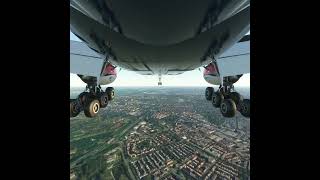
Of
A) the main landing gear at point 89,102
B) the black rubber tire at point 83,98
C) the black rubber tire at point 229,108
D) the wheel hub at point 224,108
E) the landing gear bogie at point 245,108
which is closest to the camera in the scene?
the black rubber tire at point 229,108

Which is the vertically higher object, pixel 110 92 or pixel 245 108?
pixel 110 92

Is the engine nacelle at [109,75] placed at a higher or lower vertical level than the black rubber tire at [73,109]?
higher

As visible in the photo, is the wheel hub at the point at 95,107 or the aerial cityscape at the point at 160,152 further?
the aerial cityscape at the point at 160,152

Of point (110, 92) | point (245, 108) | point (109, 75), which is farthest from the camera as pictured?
point (110, 92)

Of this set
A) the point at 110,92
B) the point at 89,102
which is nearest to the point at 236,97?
the point at 89,102

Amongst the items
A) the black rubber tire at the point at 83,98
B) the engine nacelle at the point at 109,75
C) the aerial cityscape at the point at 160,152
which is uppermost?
the engine nacelle at the point at 109,75

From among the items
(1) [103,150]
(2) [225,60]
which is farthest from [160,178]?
(2) [225,60]

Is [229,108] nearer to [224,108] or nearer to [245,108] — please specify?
[224,108]

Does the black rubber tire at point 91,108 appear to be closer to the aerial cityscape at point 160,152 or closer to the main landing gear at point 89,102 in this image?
the main landing gear at point 89,102

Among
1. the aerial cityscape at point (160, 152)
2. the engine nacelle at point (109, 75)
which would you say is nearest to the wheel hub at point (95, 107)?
the engine nacelle at point (109, 75)
